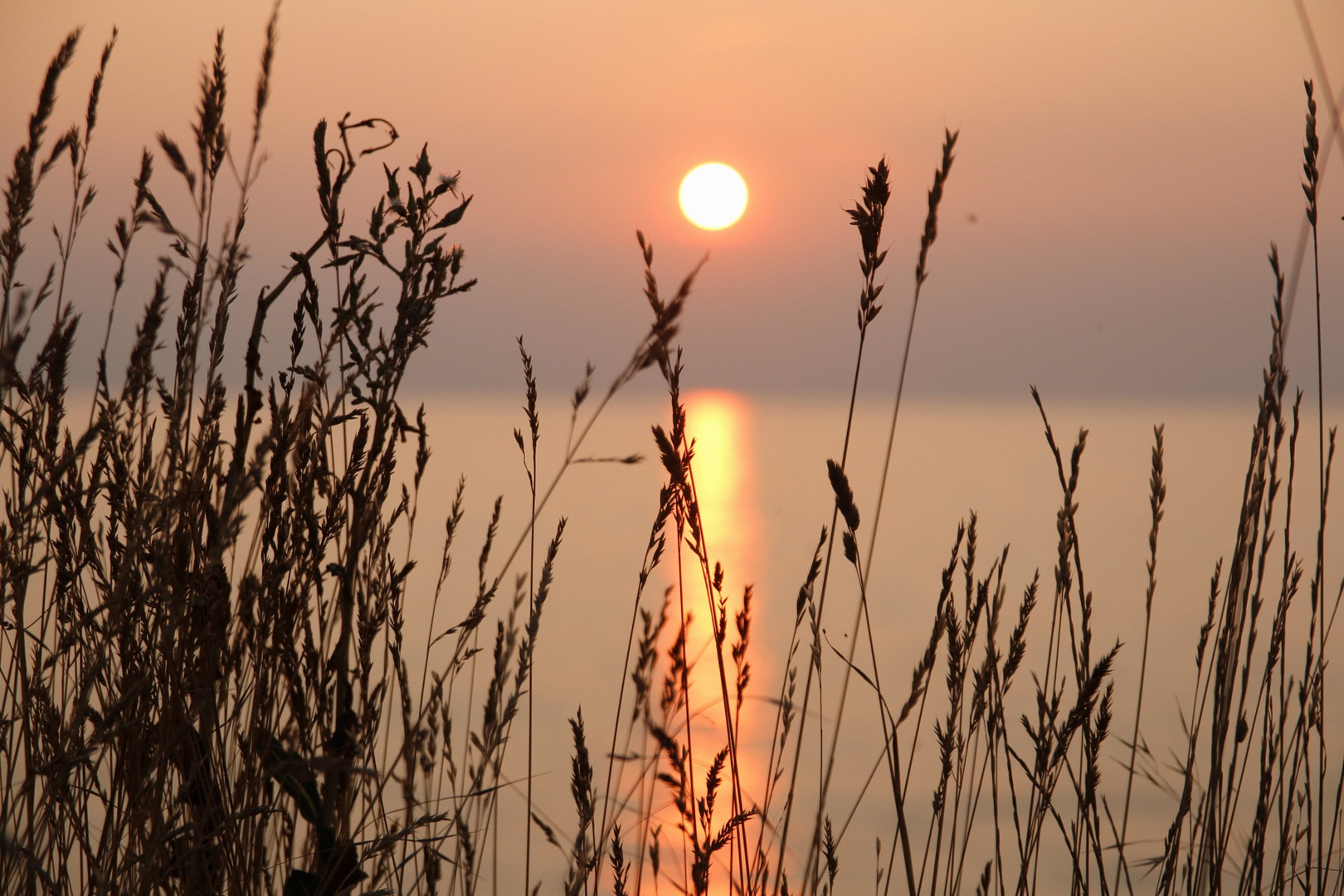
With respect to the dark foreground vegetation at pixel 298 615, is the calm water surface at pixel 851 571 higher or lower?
lower

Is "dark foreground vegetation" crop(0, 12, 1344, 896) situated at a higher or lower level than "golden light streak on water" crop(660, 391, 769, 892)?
higher

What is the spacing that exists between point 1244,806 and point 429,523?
385 inches

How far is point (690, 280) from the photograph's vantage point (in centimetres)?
106

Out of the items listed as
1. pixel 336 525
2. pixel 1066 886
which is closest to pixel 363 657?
pixel 336 525

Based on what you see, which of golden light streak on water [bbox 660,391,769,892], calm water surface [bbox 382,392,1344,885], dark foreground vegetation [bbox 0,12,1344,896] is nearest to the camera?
dark foreground vegetation [bbox 0,12,1344,896]

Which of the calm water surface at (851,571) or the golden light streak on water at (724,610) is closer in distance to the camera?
the golden light streak on water at (724,610)

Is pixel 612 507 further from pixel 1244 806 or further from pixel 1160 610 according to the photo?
pixel 1244 806

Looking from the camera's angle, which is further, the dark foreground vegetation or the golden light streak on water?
the golden light streak on water

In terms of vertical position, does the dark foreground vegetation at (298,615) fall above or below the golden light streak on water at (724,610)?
above

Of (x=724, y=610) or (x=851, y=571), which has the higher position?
(x=724, y=610)

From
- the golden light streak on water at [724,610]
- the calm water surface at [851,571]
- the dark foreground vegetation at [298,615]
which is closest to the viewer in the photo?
the dark foreground vegetation at [298,615]

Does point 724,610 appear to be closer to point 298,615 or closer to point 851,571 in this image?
point 298,615

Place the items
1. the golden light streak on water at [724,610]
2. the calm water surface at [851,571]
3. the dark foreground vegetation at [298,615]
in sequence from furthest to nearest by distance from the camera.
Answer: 1. the calm water surface at [851,571]
2. the golden light streak on water at [724,610]
3. the dark foreground vegetation at [298,615]

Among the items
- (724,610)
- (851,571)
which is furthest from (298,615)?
(851,571)
